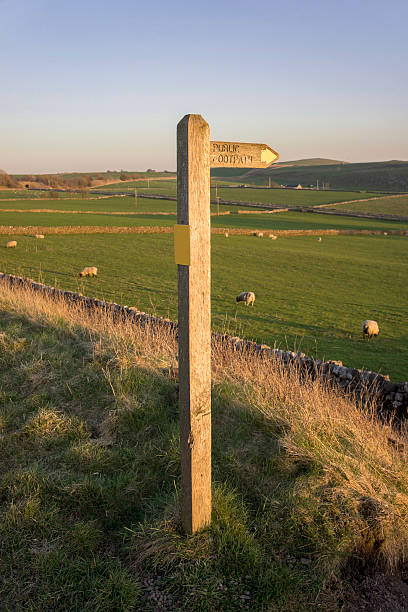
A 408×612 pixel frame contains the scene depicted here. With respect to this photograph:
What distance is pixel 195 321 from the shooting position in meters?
3.48

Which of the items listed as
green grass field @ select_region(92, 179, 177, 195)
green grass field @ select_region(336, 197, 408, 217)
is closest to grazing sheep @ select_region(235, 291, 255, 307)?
green grass field @ select_region(336, 197, 408, 217)

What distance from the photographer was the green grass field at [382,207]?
7419 centimetres

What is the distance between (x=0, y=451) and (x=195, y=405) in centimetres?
265

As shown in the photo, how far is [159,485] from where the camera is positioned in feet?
14.6

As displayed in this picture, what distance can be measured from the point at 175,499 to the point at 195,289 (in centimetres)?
190

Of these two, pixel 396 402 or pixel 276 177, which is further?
pixel 276 177

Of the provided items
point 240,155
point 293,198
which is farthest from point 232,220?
point 240,155

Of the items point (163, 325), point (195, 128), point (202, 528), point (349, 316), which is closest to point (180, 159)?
point (195, 128)

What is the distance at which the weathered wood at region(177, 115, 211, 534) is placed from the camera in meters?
3.30

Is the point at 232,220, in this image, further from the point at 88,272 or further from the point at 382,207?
the point at 88,272

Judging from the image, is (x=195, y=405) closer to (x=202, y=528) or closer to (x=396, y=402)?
(x=202, y=528)

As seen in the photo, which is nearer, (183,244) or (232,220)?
(183,244)

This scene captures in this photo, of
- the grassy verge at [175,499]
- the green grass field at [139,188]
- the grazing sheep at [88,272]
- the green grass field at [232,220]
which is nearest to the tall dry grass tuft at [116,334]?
the grassy verge at [175,499]

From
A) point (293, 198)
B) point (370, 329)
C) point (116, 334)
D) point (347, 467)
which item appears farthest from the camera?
point (293, 198)
